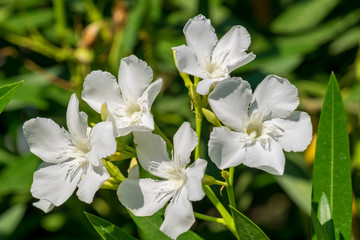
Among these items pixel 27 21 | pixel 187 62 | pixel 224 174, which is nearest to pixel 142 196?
pixel 224 174

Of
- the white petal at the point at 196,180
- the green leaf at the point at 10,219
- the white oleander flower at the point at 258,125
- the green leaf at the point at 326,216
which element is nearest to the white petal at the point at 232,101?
the white oleander flower at the point at 258,125

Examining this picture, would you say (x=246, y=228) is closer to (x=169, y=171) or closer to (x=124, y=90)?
(x=169, y=171)

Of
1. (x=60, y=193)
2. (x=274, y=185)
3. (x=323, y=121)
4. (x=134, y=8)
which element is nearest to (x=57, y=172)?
(x=60, y=193)

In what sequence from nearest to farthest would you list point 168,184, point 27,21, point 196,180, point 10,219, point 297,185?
point 196,180 < point 168,184 < point 297,185 < point 10,219 < point 27,21

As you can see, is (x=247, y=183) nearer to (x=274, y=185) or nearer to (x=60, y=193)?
(x=274, y=185)

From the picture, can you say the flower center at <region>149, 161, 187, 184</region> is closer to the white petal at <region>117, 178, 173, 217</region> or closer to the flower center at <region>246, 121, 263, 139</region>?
the white petal at <region>117, 178, 173, 217</region>
